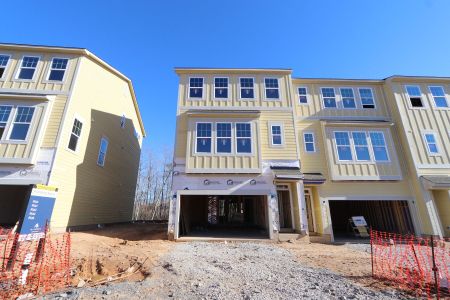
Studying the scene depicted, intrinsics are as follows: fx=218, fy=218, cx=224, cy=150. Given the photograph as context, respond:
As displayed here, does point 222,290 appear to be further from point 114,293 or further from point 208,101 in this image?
point 208,101

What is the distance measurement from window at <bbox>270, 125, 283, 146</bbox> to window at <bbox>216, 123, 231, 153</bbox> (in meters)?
2.72

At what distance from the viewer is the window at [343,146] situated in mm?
13500

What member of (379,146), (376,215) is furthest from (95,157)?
(376,215)

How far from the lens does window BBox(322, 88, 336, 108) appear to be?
49.5ft

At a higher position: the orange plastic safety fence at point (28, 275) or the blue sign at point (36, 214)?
the blue sign at point (36, 214)

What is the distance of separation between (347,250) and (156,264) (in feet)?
27.4

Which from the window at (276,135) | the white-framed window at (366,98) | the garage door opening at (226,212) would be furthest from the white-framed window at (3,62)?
the white-framed window at (366,98)

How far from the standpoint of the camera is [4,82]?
12.5 m

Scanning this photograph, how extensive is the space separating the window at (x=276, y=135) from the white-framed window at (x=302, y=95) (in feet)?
10.0

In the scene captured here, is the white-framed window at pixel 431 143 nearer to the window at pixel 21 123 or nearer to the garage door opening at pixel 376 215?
the garage door opening at pixel 376 215

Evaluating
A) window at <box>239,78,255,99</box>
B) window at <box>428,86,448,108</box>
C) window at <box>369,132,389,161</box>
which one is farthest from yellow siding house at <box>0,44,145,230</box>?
window at <box>428,86,448,108</box>

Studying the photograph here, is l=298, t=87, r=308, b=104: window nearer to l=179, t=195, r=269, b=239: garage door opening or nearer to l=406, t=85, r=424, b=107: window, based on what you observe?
l=406, t=85, r=424, b=107: window

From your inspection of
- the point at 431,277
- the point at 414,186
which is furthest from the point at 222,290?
the point at 414,186

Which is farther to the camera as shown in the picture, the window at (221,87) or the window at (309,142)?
the window at (221,87)
